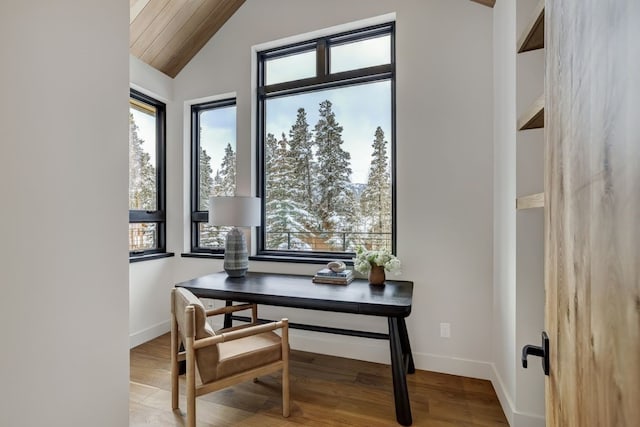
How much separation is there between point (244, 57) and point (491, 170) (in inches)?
100

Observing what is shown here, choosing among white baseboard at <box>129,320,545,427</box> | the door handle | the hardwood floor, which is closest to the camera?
the door handle

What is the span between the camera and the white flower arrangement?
222cm

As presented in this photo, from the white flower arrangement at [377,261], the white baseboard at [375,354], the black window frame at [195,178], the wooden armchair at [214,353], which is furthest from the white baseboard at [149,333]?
the white flower arrangement at [377,261]

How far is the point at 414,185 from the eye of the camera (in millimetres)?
2420

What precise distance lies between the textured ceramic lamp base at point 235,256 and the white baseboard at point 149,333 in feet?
3.84

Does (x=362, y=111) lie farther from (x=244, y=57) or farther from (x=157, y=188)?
(x=157, y=188)

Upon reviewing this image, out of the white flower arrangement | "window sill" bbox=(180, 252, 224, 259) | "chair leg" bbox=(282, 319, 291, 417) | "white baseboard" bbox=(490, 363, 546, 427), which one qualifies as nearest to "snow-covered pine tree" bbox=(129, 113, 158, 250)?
"window sill" bbox=(180, 252, 224, 259)

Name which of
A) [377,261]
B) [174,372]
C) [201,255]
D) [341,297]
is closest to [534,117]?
[377,261]

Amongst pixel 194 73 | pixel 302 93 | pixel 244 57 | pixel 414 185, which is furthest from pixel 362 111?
pixel 194 73

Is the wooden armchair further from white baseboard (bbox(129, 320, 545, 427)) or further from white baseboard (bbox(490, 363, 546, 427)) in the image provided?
white baseboard (bbox(490, 363, 546, 427))

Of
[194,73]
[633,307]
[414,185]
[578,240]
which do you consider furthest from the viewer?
[194,73]

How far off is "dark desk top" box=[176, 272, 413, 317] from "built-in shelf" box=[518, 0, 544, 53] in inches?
60.4

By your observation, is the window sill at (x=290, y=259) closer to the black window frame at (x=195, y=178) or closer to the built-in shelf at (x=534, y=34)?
the black window frame at (x=195, y=178)

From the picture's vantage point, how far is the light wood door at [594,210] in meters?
0.43
